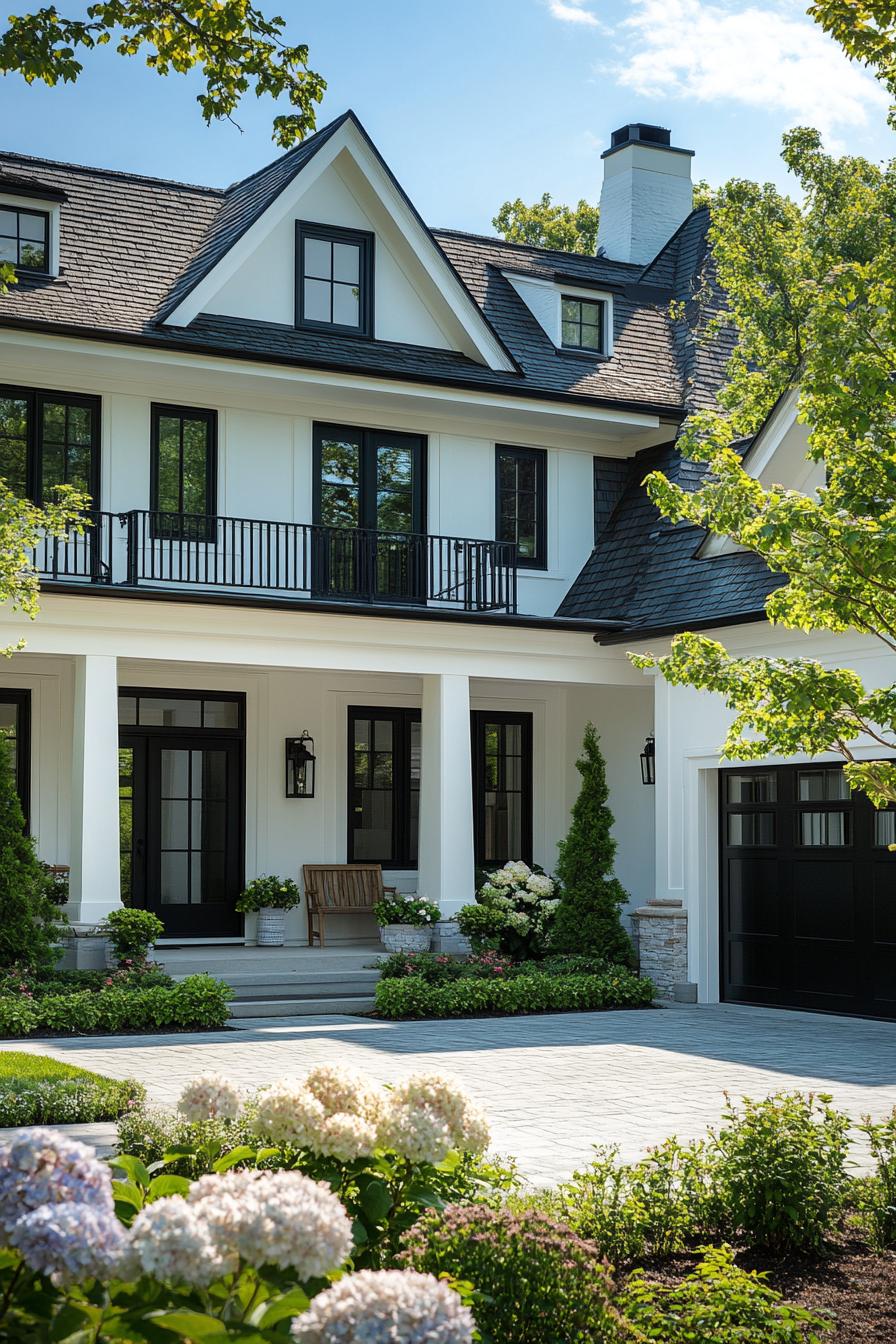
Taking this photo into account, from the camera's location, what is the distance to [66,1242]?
268 centimetres

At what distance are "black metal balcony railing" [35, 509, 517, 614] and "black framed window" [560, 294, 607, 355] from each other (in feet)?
12.2

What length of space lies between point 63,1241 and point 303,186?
58.9 ft

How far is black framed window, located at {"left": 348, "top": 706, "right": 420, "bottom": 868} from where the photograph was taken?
67.4 feet

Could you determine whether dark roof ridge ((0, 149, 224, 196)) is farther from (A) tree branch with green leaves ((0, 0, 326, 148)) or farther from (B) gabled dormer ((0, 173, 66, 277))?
(A) tree branch with green leaves ((0, 0, 326, 148))

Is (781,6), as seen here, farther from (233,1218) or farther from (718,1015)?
(718,1015)

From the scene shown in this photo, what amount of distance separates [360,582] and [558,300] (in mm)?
5736

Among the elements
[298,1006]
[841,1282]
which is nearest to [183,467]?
[298,1006]

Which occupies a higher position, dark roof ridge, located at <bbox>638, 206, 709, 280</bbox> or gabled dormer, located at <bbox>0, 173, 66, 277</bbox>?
dark roof ridge, located at <bbox>638, 206, 709, 280</bbox>

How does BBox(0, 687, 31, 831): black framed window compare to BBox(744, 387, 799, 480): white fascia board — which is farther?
BBox(0, 687, 31, 831): black framed window

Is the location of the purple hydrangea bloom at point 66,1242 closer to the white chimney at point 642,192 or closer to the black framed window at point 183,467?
the black framed window at point 183,467

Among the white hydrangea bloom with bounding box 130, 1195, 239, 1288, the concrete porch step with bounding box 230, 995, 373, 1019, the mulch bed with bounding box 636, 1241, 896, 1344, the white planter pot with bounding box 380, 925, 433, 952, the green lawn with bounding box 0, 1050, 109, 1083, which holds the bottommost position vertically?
the concrete porch step with bounding box 230, 995, 373, 1019

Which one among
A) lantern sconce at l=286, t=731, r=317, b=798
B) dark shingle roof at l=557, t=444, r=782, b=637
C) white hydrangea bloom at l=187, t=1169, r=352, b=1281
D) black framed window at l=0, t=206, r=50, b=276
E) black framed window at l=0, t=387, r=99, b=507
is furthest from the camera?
lantern sconce at l=286, t=731, r=317, b=798

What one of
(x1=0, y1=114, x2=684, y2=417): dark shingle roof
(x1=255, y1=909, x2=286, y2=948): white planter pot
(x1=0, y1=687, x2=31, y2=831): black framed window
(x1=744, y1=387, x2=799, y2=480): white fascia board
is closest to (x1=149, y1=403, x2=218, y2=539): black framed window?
(x1=0, y1=114, x2=684, y2=417): dark shingle roof

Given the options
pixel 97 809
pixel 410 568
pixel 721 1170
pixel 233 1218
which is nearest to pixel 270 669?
pixel 410 568
